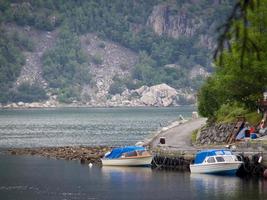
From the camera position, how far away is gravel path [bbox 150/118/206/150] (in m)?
83.0

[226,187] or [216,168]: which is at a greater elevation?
[216,168]

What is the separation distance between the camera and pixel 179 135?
92812mm

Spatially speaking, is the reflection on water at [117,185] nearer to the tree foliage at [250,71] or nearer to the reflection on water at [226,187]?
the reflection on water at [226,187]

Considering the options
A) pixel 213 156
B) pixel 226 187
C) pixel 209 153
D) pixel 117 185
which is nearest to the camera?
pixel 226 187

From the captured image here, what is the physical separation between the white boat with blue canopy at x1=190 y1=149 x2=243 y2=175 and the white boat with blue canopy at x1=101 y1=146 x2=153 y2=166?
9.13 meters

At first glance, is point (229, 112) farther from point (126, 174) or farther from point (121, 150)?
point (126, 174)

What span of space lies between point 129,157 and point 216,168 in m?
12.4

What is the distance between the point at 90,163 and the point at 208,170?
17622 mm

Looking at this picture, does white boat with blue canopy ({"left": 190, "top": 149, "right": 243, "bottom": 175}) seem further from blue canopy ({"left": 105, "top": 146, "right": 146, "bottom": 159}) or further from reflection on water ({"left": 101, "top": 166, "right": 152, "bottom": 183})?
blue canopy ({"left": 105, "top": 146, "right": 146, "bottom": 159})

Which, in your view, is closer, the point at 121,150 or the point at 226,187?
the point at 226,187

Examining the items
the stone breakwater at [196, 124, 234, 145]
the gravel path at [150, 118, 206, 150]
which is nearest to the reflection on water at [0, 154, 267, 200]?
the gravel path at [150, 118, 206, 150]

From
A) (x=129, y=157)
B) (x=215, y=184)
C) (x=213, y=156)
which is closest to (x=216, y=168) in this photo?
(x=213, y=156)

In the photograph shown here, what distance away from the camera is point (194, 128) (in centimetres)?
9900

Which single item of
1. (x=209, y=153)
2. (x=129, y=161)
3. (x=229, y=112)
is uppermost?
(x=229, y=112)
